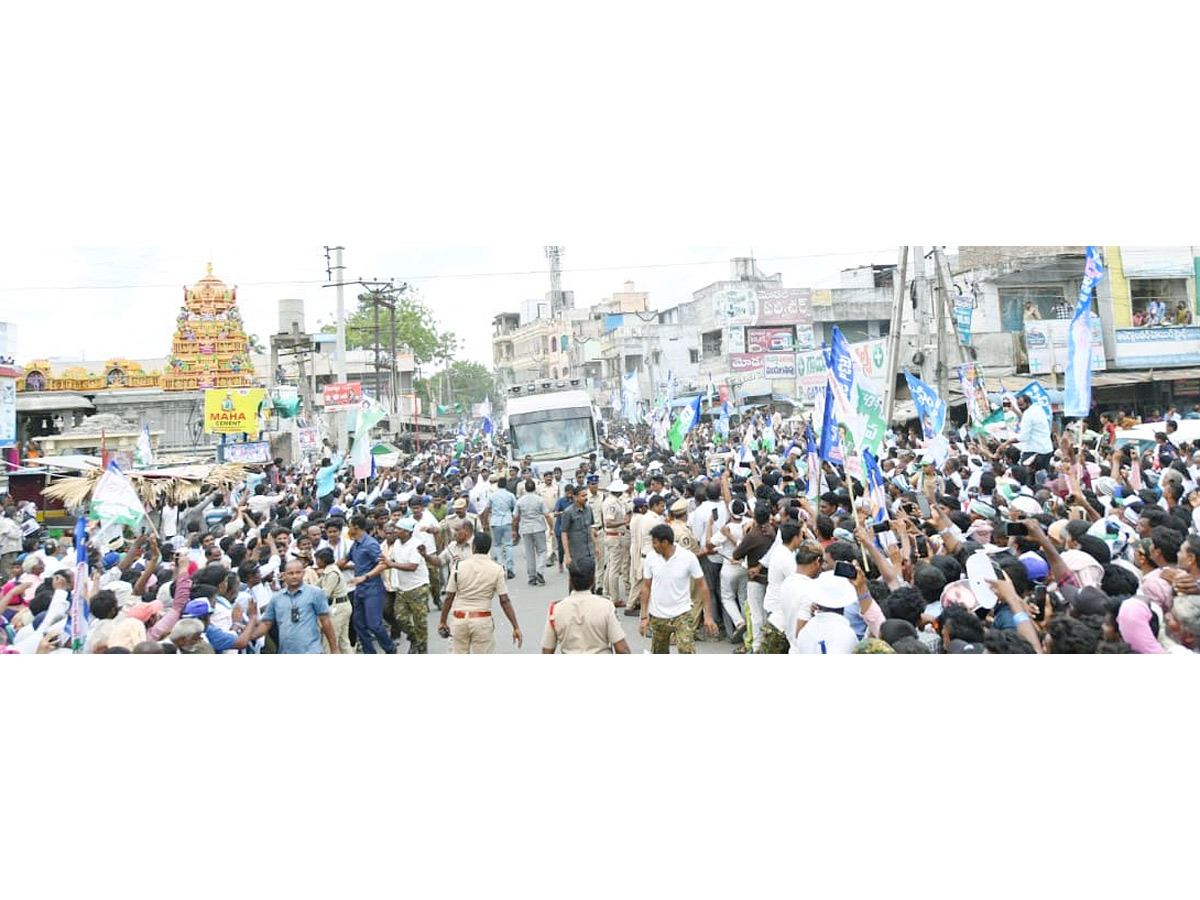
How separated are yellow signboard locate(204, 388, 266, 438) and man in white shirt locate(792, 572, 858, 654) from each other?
18094mm

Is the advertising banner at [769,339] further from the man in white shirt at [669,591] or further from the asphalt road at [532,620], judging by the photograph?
the man in white shirt at [669,591]

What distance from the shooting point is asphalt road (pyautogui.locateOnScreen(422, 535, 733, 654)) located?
8.77 meters

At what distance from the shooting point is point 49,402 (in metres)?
26.5

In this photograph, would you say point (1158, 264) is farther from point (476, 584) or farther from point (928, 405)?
point (476, 584)

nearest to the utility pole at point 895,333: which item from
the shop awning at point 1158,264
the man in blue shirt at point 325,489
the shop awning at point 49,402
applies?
the man in blue shirt at point 325,489

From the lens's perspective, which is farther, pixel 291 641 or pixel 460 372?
pixel 460 372

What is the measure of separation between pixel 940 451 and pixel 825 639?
26.9 feet

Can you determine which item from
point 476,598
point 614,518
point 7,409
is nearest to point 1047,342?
point 614,518

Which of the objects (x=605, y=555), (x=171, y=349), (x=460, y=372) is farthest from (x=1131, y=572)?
(x=460, y=372)

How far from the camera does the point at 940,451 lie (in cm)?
1317

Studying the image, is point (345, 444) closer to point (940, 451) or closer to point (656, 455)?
point (656, 455)

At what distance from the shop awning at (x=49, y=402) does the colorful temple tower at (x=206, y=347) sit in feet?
7.25

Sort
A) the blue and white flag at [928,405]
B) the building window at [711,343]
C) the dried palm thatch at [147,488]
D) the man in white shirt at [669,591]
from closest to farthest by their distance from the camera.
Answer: the man in white shirt at [669,591]
the blue and white flag at [928,405]
the dried palm thatch at [147,488]
the building window at [711,343]

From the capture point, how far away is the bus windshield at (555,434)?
22188 millimetres
